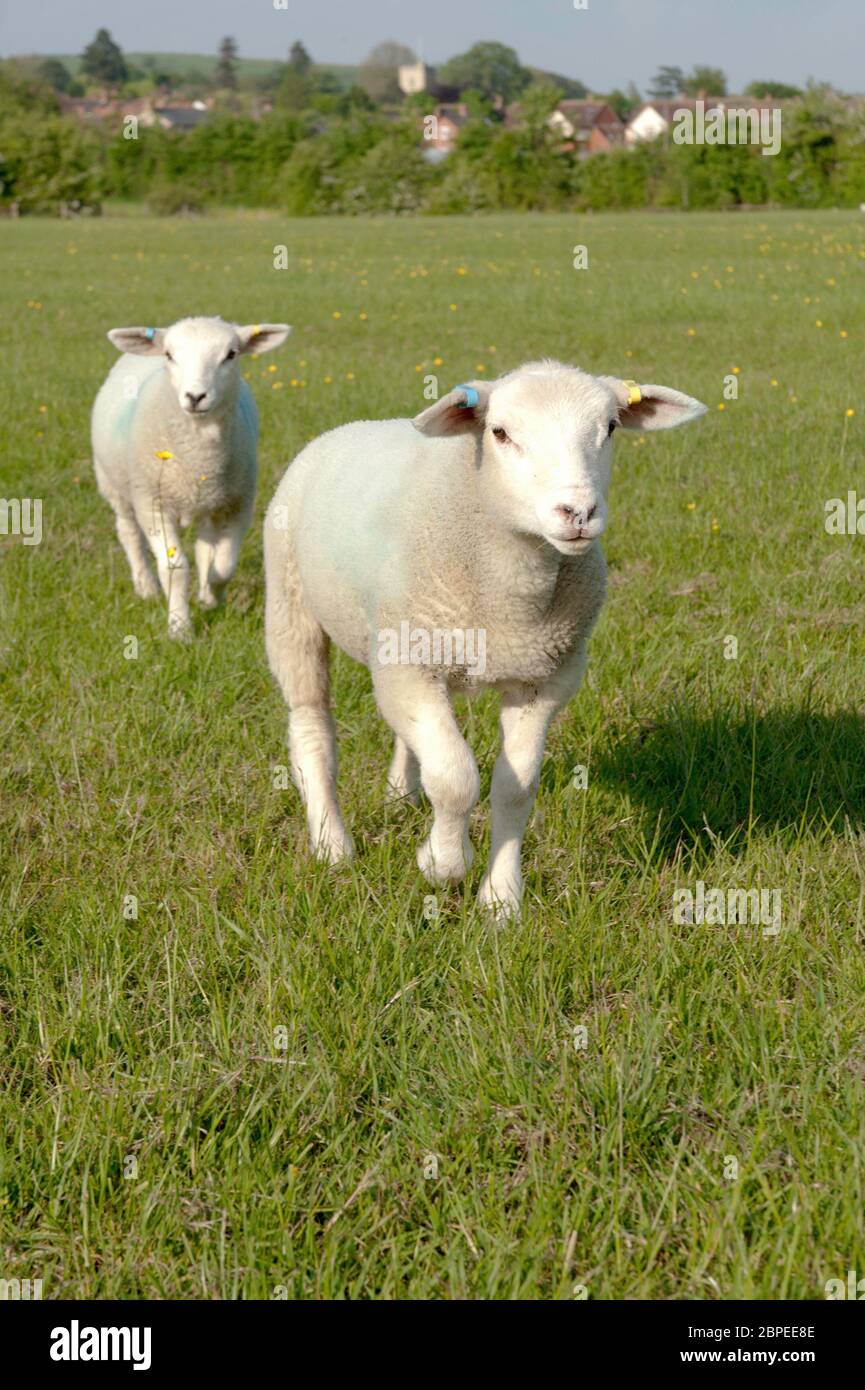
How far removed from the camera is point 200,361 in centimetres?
569

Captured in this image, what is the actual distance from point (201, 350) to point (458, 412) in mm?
2901

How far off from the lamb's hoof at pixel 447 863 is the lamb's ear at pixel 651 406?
3.45 ft

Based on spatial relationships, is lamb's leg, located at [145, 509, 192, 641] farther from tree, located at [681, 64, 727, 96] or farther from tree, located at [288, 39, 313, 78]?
tree, located at [288, 39, 313, 78]

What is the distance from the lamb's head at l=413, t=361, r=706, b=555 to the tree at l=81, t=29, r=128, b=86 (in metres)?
203

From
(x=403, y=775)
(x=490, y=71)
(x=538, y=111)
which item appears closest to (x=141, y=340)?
(x=403, y=775)

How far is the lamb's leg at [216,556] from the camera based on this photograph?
5.99 meters

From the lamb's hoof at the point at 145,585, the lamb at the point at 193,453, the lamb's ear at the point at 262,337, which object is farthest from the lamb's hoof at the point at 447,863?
the lamb's ear at the point at 262,337

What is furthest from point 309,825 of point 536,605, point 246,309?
point 246,309

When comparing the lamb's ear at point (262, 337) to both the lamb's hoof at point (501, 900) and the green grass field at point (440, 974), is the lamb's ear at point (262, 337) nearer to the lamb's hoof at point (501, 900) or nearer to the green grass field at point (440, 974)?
the green grass field at point (440, 974)

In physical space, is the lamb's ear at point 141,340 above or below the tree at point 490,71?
below

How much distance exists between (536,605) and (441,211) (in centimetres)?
5863

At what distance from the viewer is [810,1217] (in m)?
2.22

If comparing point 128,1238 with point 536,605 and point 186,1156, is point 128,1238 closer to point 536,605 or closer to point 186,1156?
point 186,1156

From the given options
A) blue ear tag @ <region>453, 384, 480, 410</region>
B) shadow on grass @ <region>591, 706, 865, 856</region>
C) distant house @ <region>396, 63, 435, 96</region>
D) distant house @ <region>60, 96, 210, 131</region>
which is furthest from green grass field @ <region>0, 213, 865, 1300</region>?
distant house @ <region>396, 63, 435, 96</region>
